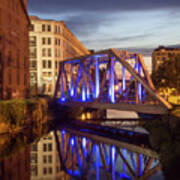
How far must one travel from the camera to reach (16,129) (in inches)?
1580

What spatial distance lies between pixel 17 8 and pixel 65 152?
30.9 meters

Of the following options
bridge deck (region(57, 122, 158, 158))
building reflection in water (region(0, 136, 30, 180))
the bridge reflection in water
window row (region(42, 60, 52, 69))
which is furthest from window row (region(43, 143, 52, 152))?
window row (region(42, 60, 52, 69))

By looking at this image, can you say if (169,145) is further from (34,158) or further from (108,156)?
(34,158)

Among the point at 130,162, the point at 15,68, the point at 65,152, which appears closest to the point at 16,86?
the point at 15,68

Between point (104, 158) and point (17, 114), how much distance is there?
50.3ft

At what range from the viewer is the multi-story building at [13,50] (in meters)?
46.9

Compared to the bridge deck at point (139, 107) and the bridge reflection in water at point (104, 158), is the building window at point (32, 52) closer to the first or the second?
the bridge deck at point (139, 107)

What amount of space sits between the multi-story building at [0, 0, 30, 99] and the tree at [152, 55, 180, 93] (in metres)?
24.0

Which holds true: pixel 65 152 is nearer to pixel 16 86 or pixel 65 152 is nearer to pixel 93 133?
pixel 93 133

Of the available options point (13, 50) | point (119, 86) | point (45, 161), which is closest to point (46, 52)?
point (13, 50)

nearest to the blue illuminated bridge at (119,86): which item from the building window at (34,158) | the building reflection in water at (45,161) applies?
the building reflection in water at (45,161)

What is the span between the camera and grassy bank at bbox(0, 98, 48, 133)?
123ft

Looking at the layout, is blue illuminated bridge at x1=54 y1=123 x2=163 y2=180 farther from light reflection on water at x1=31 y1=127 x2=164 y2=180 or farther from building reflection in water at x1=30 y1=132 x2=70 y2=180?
building reflection in water at x1=30 y1=132 x2=70 y2=180

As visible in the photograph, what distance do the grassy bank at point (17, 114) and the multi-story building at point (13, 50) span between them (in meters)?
4.64
